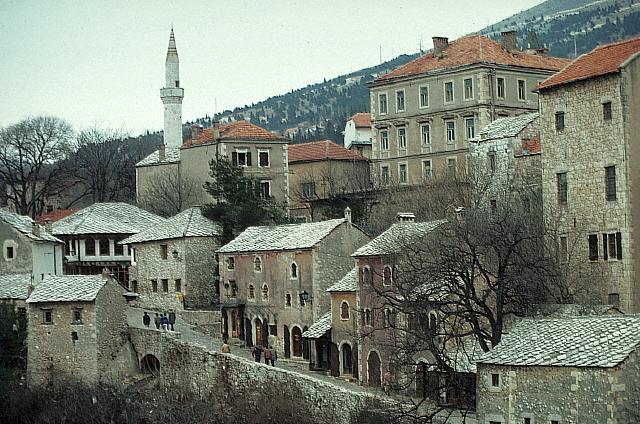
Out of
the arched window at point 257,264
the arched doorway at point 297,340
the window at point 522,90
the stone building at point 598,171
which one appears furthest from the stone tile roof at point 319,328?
the window at point 522,90

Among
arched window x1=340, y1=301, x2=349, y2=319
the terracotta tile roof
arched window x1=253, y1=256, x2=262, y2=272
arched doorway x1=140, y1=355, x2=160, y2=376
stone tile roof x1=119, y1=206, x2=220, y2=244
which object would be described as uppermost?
the terracotta tile roof

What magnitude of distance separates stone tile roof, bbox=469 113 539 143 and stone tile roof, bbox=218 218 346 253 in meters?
7.11

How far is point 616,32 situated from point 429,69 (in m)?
84.6

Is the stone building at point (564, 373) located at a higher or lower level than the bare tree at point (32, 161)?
lower

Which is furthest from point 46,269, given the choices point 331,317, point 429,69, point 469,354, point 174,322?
point 469,354

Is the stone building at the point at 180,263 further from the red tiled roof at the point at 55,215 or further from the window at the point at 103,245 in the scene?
the red tiled roof at the point at 55,215

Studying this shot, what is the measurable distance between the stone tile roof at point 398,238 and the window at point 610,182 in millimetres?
6176

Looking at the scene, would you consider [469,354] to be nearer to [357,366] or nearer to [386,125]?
[357,366]

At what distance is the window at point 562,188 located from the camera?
49188 millimetres

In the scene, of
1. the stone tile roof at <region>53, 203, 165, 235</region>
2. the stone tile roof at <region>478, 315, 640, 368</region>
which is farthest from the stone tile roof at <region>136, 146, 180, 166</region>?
the stone tile roof at <region>478, 315, 640, 368</region>

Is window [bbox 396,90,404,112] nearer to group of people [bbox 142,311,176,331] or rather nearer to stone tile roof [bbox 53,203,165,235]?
stone tile roof [bbox 53,203,165,235]

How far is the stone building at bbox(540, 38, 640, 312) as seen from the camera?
4669 cm

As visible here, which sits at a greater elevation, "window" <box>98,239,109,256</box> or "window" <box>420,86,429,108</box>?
"window" <box>420,86,429,108</box>

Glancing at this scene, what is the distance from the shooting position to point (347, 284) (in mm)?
53156
